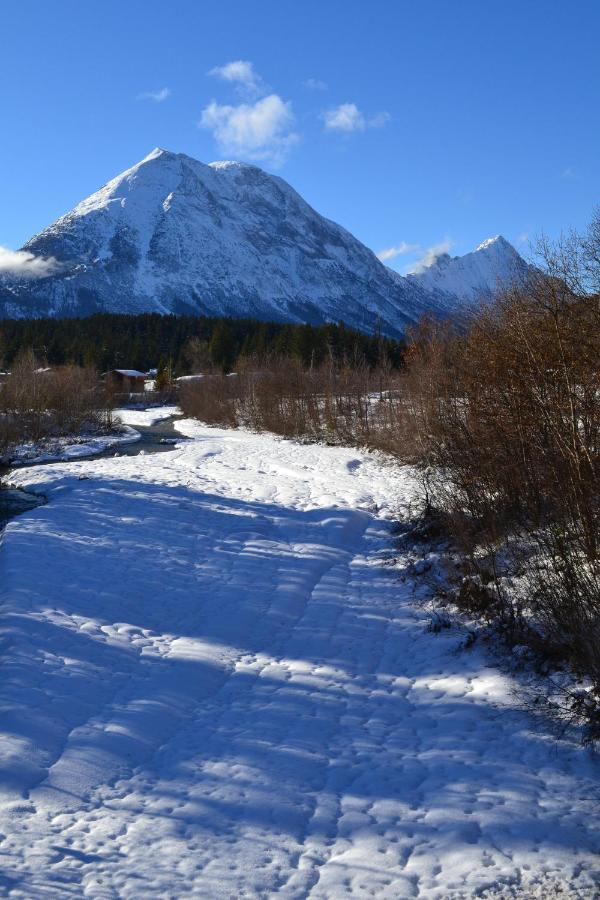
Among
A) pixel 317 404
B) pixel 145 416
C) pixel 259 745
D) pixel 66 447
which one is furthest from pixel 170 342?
pixel 259 745

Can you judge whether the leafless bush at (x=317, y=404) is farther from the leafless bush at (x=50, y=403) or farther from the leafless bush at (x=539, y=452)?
the leafless bush at (x=539, y=452)

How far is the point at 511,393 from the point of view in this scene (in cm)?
1233

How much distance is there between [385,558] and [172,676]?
6.82m

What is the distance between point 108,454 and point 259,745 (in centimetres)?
3137

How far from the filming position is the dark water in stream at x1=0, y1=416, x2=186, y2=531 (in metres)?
20.2

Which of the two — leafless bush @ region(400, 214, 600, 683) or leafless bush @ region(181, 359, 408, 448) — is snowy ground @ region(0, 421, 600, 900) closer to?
leafless bush @ region(400, 214, 600, 683)

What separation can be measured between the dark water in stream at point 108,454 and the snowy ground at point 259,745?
20.9 ft

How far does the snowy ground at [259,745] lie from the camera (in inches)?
203

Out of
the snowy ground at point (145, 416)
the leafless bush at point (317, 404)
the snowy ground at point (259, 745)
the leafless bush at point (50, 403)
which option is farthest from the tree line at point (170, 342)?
the snowy ground at point (259, 745)

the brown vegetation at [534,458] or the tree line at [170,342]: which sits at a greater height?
the tree line at [170,342]

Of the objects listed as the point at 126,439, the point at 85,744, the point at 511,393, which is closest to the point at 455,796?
the point at 85,744

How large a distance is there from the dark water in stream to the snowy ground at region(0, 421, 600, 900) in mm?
6373

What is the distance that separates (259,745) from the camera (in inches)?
280

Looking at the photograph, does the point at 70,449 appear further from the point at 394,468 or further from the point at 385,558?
the point at 385,558
